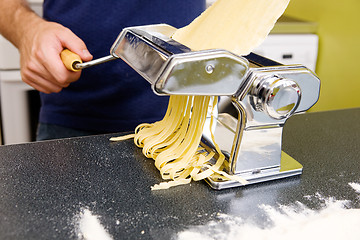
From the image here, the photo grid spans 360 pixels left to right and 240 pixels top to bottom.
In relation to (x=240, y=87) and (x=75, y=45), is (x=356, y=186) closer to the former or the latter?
(x=240, y=87)

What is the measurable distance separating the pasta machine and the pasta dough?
3cm

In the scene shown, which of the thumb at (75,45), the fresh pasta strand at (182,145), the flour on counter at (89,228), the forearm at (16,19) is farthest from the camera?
the forearm at (16,19)

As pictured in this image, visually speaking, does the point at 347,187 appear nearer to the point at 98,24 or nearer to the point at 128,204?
the point at 128,204

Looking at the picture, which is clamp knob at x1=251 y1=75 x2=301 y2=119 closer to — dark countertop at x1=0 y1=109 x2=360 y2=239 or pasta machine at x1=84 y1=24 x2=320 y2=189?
pasta machine at x1=84 y1=24 x2=320 y2=189

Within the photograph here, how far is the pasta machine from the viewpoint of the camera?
0.49 m

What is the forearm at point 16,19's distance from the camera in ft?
2.88

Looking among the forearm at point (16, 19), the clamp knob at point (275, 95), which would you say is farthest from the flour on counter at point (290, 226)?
the forearm at point (16, 19)

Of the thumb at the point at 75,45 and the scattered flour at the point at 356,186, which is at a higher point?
the thumb at the point at 75,45

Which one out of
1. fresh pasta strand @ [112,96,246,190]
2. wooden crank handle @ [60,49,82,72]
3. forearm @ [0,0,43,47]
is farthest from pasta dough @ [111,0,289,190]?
forearm @ [0,0,43,47]

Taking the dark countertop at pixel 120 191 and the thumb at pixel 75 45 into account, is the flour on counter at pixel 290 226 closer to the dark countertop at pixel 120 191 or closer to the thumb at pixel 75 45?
the dark countertop at pixel 120 191

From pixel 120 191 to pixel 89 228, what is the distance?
3.2 inches

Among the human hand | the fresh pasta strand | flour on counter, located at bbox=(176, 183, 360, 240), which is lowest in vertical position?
flour on counter, located at bbox=(176, 183, 360, 240)

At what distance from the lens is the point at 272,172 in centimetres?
60

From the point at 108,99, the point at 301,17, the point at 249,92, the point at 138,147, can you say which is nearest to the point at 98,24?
the point at 108,99
